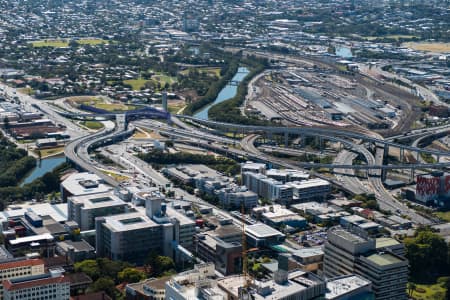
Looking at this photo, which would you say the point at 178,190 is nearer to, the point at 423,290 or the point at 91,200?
the point at 91,200

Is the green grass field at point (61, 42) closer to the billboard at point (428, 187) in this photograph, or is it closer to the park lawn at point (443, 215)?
the billboard at point (428, 187)

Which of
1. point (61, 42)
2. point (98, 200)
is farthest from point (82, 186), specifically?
point (61, 42)

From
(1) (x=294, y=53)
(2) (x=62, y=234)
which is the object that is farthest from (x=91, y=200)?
(1) (x=294, y=53)

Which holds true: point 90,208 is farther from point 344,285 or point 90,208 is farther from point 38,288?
point 344,285

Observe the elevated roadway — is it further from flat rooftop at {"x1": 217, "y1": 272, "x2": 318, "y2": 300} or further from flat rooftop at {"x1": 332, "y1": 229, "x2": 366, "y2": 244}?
flat rooftop at {"x1": 217, "y1": 272, "x2": 318, "y2": 300}

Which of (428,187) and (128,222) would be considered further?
(428,187)

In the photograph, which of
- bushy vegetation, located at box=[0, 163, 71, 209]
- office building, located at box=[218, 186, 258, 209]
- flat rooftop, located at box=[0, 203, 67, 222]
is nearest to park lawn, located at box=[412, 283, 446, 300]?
office building, located at box=[218, 186, 258, 209]
